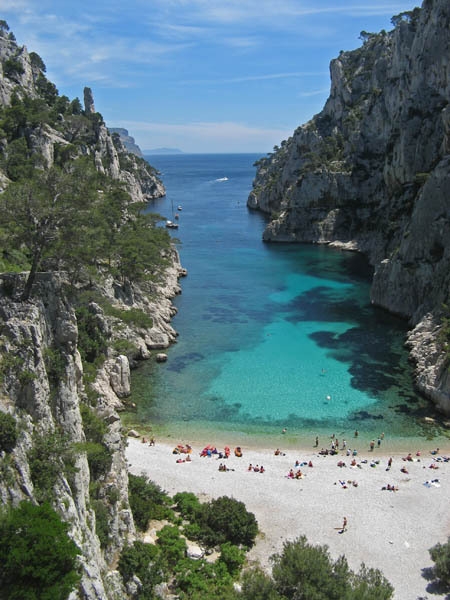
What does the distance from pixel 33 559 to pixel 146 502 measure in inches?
408

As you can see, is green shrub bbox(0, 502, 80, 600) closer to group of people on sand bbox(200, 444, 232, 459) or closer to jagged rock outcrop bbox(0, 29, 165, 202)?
group of people on sand bbox(200, 444, 232, 459)

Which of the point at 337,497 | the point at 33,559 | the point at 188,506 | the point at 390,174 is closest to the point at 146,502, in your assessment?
the point at 188,506

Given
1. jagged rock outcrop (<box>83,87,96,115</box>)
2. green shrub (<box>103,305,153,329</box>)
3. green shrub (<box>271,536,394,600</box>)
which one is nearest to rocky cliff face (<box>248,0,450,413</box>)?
green shrub (<box>271,536,394,600</box>)

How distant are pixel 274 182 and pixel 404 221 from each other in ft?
217

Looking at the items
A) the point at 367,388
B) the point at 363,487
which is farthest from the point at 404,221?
the point at 363,487

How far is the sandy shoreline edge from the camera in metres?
21.2

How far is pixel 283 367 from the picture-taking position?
4184 centimetres

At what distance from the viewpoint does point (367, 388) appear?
125 feet

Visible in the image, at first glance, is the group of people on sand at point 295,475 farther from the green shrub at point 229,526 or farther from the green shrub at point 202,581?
the green shrub at point 202,581

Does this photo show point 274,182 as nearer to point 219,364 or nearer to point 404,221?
point 404,221

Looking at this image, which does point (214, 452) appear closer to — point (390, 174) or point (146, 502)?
point (146, 502)

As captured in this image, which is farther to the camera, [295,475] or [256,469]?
[256,469]

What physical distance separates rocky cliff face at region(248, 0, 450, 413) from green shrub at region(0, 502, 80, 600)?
28121mm

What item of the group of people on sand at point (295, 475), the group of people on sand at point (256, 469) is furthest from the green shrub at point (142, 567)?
the group of people on sand at point (295, 475)
